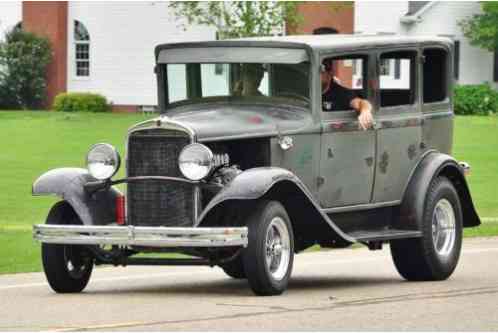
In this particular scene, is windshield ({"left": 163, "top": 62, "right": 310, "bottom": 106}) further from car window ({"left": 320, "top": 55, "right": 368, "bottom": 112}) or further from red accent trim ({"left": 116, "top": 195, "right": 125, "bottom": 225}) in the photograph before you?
red accent trim ({"left": 116, "top": 195, "right": 125, "bottom": 225})

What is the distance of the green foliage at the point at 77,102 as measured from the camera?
172 ft

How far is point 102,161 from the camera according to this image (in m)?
12.1

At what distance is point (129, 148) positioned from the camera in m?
12.0

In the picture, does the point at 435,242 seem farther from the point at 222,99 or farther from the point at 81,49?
the point at 81,49

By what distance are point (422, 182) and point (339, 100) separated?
1059mm

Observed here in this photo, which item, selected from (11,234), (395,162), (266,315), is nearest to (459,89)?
(11,234)

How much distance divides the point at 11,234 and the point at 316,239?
22.3 feet

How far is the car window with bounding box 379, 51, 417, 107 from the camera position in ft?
45.2

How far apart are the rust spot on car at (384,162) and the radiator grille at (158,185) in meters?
2.14

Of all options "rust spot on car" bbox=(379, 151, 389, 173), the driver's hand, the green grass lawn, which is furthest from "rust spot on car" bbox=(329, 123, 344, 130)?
the green grass lawn

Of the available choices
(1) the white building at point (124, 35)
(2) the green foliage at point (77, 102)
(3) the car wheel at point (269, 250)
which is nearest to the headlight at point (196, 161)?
(3) the car wheel at point (269, 250)

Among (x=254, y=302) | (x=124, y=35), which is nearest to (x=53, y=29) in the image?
(x=124, y=35)

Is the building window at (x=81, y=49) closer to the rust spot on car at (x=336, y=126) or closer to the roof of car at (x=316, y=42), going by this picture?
the roof of car at (x=316, y=42)

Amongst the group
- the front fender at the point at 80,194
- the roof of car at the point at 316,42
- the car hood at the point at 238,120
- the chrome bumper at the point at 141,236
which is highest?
the roof of car at the point at 316,42
